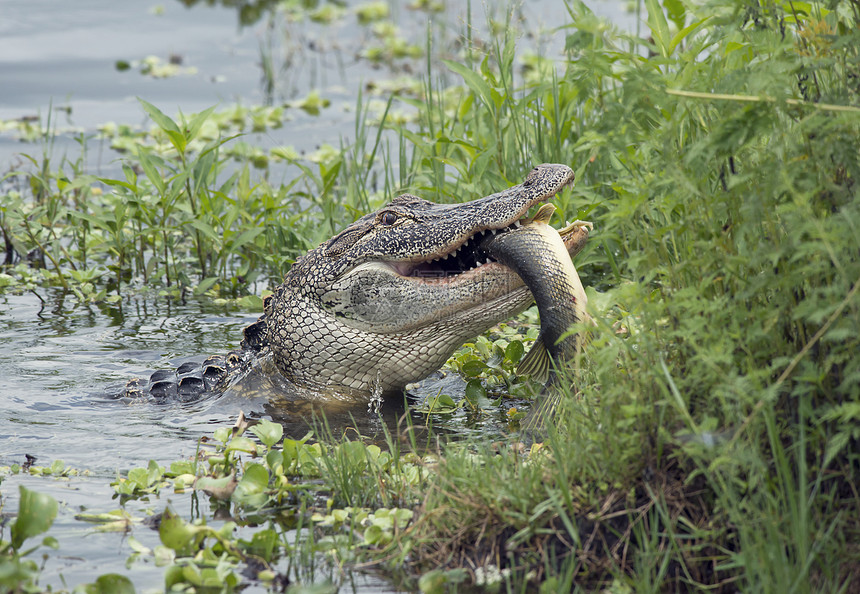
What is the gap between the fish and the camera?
12.7ft

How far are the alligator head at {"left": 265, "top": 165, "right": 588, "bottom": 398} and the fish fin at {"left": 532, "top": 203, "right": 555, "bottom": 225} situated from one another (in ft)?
0.30

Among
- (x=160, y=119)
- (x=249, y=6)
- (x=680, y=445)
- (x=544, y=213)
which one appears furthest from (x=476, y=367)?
(x=249, y=6)

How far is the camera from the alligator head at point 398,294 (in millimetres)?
4246

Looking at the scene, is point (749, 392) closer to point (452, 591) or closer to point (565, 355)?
point (452, 591)

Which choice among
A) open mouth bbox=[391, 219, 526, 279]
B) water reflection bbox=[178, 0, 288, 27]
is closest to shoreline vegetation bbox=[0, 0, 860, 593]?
open mouth bbox=[391, 219, 526, 279]

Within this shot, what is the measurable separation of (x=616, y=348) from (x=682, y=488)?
0.46 metres

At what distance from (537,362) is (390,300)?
806 millimetres

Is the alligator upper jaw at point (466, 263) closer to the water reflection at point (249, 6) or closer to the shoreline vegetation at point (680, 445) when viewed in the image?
the shoreline vegetation at point (680, 445)

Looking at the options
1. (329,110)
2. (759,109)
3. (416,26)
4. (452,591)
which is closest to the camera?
(759,109)

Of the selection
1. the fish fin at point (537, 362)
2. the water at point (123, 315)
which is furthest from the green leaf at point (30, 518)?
the fish fin at point (537, 362)

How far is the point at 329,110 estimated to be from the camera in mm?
10961

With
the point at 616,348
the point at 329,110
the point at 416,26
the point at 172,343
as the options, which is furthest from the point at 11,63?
the point at 616,348

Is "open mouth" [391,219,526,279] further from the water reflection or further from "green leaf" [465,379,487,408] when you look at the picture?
the water reflection

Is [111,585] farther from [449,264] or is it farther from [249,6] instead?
[249,6]
